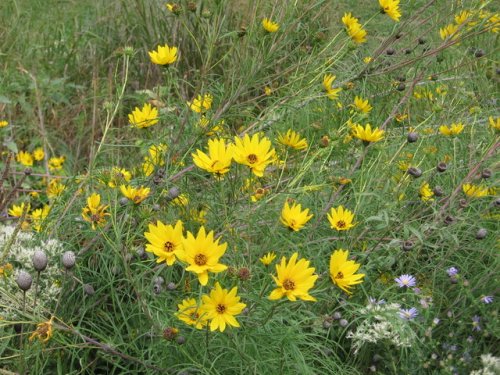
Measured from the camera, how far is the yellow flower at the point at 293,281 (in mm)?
1269

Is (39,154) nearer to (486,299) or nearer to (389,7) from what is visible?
(389,7)

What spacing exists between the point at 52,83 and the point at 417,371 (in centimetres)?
263

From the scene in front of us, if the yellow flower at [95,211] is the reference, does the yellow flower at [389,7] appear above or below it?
above

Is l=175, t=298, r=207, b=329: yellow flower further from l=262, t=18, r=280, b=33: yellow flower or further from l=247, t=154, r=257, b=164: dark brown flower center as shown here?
l=262, t=18, r=280, b=33: yellow flower

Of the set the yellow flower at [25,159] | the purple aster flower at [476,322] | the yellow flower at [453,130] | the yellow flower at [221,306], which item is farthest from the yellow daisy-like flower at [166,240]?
the yellow flower at [25,159]

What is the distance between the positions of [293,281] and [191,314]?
0.27 m

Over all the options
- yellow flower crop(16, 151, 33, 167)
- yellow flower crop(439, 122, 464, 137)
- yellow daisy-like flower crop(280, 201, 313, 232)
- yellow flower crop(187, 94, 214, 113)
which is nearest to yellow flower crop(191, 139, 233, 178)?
yellow daisy-like flower crop(280, 201, 313, 232)

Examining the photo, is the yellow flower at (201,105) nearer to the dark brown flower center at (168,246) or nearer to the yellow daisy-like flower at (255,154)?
the yellow daisy-like flower at (255,154)

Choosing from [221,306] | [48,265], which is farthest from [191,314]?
[48,265]

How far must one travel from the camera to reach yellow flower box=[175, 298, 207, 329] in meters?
1.40

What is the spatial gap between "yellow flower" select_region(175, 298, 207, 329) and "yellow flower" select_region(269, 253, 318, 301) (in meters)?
0.19

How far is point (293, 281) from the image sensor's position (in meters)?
1.30

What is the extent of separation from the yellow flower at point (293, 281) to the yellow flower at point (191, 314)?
187 millimetres

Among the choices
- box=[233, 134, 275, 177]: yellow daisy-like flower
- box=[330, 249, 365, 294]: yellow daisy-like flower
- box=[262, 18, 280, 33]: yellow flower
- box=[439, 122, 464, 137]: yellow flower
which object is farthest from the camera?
box=[439, 122, 464, 137]: yellow flower
